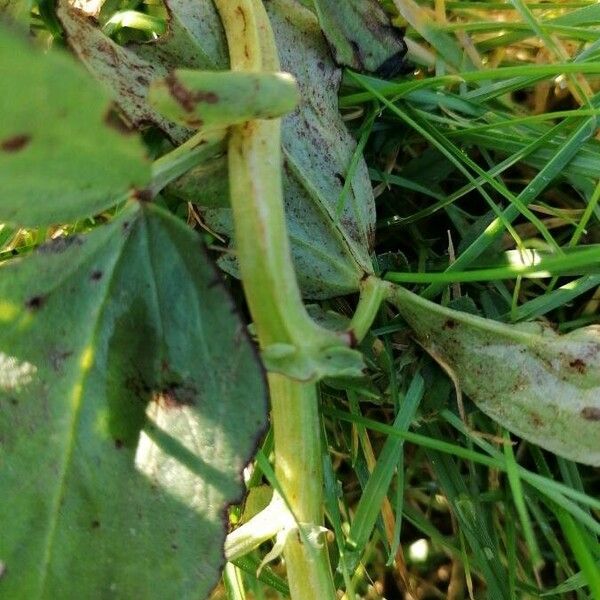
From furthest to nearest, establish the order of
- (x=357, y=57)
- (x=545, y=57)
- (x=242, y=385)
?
(x=545, y=57) < (x=357, y=57) < (x=242, y=385)

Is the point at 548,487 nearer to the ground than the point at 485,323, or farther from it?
nearer to the ground

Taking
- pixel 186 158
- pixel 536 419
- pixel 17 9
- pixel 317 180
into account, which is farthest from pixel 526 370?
pixel 17 9

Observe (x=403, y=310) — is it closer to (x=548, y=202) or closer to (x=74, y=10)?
(x=548, y=202)

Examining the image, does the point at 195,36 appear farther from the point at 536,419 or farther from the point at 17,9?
the point at 536,419

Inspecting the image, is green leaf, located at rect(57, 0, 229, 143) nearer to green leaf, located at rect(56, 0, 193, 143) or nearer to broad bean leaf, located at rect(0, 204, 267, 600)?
green leaf, located at rect(56, 0, 193, 143)

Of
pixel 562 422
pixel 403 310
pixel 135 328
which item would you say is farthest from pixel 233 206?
pixel 562 422

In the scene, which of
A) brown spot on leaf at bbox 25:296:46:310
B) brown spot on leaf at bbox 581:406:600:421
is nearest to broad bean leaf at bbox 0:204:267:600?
brown spot on leaf at bbox 25:296:46:310
